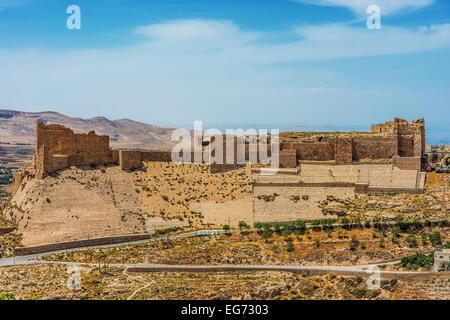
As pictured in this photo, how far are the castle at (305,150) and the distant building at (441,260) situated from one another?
14402mm

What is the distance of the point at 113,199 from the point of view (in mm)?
39406

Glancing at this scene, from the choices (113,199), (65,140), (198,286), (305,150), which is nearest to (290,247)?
(198,286)

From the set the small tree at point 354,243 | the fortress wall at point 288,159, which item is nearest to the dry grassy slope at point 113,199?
the fortress wall at point 288,159

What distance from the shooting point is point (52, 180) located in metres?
38.6

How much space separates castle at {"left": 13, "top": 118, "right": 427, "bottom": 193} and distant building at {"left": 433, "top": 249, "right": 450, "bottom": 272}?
47.3ft

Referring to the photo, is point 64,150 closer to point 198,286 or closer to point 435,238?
point 198,286

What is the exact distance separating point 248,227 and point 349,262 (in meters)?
7.97

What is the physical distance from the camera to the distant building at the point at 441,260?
29.3m

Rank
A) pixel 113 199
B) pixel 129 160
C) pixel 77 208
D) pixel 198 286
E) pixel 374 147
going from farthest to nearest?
pixel 374 147 → pixel 129 160 → pixel 113 199 → pixel 77 208 → pixel 198 286

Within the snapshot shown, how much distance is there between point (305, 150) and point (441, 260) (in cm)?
1890

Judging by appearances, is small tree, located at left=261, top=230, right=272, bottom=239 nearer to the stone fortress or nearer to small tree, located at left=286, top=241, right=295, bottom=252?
small tree, located at left=286, top=241, right=295, bottom=252

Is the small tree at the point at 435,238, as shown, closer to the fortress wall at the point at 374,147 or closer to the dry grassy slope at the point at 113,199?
the fortress wall at the point at 374,147

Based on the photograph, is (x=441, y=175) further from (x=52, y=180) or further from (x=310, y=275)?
(x=52, y=180)
